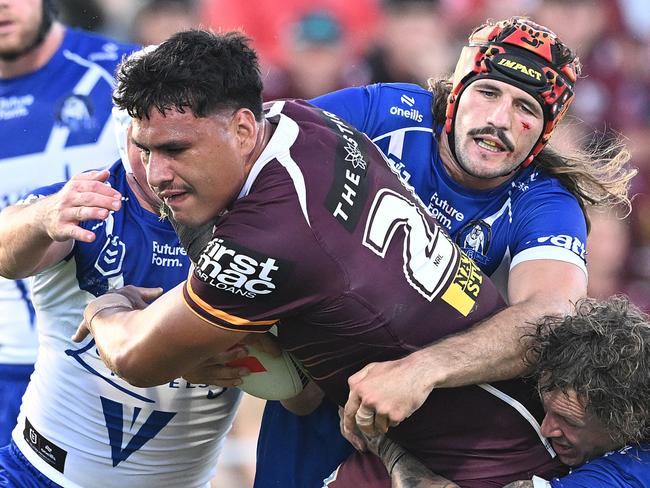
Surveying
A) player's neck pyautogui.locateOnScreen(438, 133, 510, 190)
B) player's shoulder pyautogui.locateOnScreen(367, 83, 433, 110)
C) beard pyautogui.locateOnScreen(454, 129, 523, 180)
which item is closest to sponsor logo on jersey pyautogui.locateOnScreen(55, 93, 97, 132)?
player's shoulder pyautogui.locateOnScreen(367, 83, 433, 110)

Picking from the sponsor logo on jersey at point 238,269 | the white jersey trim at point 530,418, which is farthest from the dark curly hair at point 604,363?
the sponsor logo on jersey at point 238,269

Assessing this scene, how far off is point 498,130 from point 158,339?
5.15 feet

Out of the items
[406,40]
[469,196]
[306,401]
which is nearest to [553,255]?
[469,196]

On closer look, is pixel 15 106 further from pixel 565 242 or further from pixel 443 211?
Result: pixel 565 242

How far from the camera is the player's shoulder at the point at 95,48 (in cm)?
634

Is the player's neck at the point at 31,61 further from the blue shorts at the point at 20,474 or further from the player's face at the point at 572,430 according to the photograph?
the player's face at the point at 572,430

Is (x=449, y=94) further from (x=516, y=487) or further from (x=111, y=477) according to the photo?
Answer: (x=111, y=477)

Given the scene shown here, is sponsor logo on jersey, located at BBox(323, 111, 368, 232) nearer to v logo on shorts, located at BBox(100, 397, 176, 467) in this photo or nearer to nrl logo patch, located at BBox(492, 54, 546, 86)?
nrl logo patch, located at BBox(492, 54, 546, 86)

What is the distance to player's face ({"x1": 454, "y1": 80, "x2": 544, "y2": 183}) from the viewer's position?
4.47 metres

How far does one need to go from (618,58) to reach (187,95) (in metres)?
6.06

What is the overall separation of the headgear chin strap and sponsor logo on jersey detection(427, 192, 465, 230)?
198 mm

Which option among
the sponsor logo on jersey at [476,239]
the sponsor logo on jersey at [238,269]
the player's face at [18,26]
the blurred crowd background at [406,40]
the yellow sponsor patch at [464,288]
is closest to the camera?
the sponsor logo on jersey at [238,269]

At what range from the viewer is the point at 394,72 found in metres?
8.61

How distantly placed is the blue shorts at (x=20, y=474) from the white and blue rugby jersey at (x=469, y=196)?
5.89 ft
